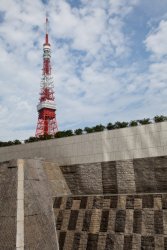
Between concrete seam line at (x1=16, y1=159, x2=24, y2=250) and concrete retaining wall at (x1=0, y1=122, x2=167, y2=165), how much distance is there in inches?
109

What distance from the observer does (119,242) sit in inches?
318

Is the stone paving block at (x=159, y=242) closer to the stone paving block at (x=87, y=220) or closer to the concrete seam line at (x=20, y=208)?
the stone paving block at (x=87, y=220)

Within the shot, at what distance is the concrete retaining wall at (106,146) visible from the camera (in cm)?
1045

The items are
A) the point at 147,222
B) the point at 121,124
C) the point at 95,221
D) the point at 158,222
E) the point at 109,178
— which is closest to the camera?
the point at 158,222

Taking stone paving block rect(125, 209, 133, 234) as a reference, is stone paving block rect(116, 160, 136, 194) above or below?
above

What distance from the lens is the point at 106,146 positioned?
1141cm

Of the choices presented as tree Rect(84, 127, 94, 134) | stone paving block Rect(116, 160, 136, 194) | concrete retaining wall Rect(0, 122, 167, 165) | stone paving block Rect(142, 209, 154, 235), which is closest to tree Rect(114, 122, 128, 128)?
tree Rect(84, 127, 94, 134)

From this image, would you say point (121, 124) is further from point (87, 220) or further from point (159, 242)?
point (159, 242)

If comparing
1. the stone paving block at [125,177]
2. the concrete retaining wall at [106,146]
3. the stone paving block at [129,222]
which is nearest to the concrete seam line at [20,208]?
the concrete retaining wall at [106,146]

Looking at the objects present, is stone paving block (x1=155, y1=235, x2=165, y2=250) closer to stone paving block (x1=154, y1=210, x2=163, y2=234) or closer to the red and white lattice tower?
stone paving block (x1=154, y1=210, x2=163, y2=234)

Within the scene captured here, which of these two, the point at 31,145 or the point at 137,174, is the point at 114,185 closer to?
the point at 137,174

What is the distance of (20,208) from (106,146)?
4.16 metres

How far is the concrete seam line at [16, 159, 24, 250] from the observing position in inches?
335

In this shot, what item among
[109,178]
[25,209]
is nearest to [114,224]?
[109,178]
